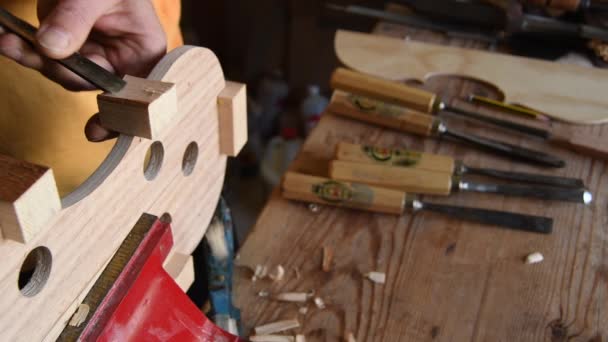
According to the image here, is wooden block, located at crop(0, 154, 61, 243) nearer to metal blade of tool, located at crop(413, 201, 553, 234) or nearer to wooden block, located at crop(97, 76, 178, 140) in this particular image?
wooden block, located at crop(97, 76, 178, 140)

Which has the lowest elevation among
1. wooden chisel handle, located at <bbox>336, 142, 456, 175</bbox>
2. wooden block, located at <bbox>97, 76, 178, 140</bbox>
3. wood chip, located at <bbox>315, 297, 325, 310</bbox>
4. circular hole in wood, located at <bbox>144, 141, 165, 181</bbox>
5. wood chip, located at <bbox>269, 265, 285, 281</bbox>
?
wood chip, located at <bbox>269, 265, 285, 281</bbox>

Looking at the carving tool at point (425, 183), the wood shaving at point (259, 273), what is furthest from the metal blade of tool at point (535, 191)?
the wood shaving at point (259, 273)

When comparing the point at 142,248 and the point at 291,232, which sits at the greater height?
the point at 142,248

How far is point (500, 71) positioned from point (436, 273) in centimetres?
56

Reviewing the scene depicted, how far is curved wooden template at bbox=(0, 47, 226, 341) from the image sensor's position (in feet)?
1.39

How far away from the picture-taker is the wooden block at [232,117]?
67 cm

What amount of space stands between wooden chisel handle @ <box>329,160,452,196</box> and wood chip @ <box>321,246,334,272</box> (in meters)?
0.13

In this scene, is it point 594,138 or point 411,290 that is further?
point 594,138

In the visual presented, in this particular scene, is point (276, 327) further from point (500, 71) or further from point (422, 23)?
point (422, 23)

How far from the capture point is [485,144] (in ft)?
3.15

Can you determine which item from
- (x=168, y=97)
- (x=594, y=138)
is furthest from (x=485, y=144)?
(x=168, y=97)

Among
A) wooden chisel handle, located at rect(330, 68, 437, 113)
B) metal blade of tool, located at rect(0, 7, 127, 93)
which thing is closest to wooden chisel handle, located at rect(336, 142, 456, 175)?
wooden chisel handle, located at rect(330, 68, 437, 113)

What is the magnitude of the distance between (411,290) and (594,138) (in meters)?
0.50

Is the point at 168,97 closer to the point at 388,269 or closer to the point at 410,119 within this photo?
the point at 388,269
